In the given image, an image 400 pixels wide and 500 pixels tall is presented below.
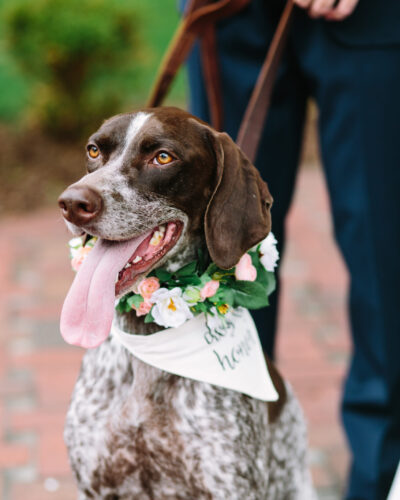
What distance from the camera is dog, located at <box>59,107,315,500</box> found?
6.53ft

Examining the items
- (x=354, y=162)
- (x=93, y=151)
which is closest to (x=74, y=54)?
(x=354, y=162)

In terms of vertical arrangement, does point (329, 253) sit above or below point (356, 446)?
below

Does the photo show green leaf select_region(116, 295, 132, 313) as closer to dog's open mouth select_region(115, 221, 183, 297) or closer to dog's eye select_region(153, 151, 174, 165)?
dog's open mouth select_region(115, 221, 183, 297)

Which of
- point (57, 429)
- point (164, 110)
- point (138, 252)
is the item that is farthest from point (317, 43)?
point (57, 429)

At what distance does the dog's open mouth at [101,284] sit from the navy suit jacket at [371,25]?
3.44 ft

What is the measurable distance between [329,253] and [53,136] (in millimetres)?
3778

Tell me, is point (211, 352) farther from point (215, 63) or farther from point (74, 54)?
point (74, 54)

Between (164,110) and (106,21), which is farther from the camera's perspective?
(106,21)

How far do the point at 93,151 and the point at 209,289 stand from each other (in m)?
0.52

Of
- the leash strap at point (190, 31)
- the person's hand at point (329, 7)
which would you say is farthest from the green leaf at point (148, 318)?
the person's hand at point (329, 7)

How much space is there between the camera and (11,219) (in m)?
6.53

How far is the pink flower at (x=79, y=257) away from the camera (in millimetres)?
2096

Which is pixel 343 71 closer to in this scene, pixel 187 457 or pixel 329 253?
pixel 187 457

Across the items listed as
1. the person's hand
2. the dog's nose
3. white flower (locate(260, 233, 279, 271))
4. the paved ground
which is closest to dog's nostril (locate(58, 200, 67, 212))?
the dog's nose
